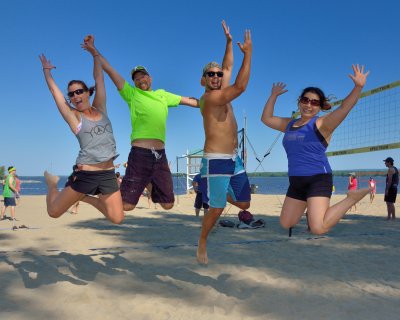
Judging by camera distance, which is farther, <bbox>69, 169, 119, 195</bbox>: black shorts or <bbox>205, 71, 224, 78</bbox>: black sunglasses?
<bbox>69, 169, 119, 195</bbox>: black shorts

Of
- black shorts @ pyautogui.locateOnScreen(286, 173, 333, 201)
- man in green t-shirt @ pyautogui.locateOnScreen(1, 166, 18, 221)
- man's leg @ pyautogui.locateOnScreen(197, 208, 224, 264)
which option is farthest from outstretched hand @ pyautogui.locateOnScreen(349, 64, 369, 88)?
man in green t-shirt @ pyautogui.locateOnScreen(1, 166, 18, 221)

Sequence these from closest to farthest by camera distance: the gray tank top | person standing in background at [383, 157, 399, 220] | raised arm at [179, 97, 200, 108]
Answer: the gray tank top → raised arm at [179, 97, 200, 108] → person standing in background at [383, 157, 399, 220]

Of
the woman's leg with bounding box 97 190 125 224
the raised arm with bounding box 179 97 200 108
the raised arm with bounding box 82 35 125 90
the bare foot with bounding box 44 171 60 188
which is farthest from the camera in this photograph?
the raised arm with bounding box 179 97 200 108

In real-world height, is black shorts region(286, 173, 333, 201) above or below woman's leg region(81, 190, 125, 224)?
above

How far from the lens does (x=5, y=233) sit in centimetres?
811

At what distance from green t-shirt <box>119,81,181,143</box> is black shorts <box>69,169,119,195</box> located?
2.24ft

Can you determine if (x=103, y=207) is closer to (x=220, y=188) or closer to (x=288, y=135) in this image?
(x=220, y=188)

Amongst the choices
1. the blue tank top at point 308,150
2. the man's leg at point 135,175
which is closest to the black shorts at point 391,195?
the blue tank top at point 308,150

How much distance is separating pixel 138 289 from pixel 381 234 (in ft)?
19.3

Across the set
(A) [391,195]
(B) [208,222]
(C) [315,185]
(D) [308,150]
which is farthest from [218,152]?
(A) [391,195]

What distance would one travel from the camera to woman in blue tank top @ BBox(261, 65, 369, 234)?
354 cm

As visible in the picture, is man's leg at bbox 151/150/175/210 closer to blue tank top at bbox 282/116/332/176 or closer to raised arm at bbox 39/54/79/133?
raised arm at bbox 39/54/79/133

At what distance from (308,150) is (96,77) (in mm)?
2420

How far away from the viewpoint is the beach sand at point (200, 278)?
339cm
